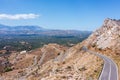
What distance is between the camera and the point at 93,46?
380 feet

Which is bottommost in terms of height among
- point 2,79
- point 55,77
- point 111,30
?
point 2,79

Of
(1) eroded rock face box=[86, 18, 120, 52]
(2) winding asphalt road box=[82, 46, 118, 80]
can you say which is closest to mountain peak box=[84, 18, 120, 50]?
(1) eroded rock face box=[86, 18, 120, 52]

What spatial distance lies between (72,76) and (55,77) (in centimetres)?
→ 422

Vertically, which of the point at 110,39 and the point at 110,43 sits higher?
the point at 110,39

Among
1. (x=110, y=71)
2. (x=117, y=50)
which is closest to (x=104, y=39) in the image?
(x=117, y=50)

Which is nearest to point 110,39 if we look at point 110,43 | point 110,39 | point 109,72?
point 110,39

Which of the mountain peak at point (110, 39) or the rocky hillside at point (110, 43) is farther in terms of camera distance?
the mountain peak at point (110, 39)

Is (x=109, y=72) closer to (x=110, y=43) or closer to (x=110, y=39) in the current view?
(x=110, y=43)

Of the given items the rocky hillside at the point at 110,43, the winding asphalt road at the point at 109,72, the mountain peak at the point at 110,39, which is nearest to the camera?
the winding asphalt road at the point at 109,72

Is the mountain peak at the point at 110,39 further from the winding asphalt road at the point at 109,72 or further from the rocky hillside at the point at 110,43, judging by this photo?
the winding asphalt road at the point at 109,72

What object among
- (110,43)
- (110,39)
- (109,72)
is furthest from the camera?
(110,39)

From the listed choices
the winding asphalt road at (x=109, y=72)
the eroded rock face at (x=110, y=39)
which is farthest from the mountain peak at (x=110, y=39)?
the winding asphalt road at (x=109, y=72)

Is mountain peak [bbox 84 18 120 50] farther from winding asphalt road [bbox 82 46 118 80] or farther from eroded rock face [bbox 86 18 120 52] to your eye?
winding asphalt road [bbox 82 46 118 80]

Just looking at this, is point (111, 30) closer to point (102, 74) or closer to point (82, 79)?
point (102, 74)
